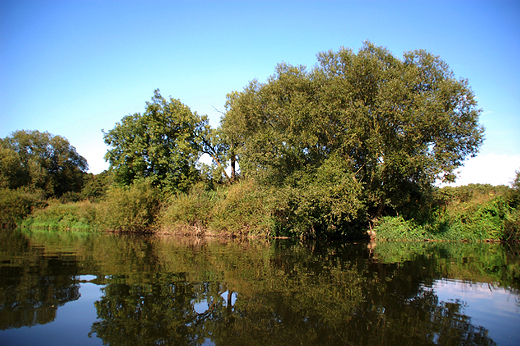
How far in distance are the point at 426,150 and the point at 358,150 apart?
4266 millimetres

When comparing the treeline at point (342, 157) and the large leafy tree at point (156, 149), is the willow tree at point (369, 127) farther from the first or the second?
the large leafy tree at point (156, 149)

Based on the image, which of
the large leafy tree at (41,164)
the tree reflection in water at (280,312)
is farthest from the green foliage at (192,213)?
the large leafy tree at (41,164)

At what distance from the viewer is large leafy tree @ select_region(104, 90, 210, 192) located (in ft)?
115

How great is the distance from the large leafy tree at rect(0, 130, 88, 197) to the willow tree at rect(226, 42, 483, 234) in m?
46.6

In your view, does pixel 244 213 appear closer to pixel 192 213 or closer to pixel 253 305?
pixel 192 213

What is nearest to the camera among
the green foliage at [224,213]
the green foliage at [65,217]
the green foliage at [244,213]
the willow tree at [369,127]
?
the willow tree at [369,127]

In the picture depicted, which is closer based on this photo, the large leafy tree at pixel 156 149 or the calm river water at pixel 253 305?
the calm river water at pixel 253 305

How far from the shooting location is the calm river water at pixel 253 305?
4.58 meters

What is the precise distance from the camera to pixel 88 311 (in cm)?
563

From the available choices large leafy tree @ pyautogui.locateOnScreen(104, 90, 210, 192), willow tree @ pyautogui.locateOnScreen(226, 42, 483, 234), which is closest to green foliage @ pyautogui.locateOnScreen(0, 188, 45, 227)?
large leafy tree @ pyautogui.locateOnScreen(104, 90, 210, 192)

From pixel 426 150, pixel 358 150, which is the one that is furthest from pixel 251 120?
pixel 426 150

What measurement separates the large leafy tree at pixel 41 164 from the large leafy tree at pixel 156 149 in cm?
2658

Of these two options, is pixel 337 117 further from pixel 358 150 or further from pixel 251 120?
pixel 251 120

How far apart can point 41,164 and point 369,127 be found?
63.2m
